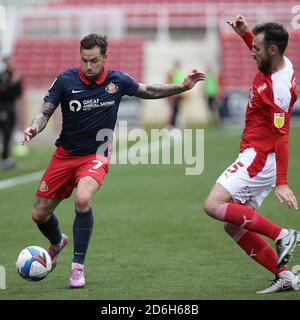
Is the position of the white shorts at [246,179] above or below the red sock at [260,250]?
above

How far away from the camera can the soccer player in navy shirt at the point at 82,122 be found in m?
7.59

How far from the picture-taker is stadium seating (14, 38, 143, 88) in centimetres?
3419

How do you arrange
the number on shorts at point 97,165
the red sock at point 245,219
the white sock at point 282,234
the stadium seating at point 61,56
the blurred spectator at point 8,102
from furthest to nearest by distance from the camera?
the stadium seating at point 61,56
the blurred spectator at point 8,102
the number on shorts at point 97,165
the red sock at point 245,219
the white sock at point 282,234

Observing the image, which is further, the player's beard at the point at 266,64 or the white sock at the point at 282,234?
the player's beard at the point at 266,64

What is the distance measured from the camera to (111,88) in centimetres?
792

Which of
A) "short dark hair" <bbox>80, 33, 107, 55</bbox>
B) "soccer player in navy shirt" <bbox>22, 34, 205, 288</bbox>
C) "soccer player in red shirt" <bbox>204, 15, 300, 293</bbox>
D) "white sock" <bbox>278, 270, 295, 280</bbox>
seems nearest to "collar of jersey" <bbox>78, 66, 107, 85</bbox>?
"soccer player in navy shirt" <bbox>22, 34, 205, 288</bbox>

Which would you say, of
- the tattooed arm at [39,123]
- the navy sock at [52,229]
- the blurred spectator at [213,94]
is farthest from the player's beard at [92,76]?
the blurred spectator at [213,94]

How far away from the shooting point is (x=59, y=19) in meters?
34.2

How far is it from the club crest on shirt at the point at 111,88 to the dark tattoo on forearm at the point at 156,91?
0.79ft

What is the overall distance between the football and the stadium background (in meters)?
0.16

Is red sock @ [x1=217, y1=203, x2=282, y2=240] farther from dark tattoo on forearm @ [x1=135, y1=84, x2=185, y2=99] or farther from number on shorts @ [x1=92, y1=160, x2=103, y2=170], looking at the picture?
dark tattoo on forearm @ [x1=135, y1=84, x2=185, y2=99]

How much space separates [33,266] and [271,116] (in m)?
2.26

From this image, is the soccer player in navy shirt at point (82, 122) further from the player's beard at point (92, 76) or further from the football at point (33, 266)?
the football at point (33, 266)

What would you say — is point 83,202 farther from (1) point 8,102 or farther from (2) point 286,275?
(1) point 8,102
